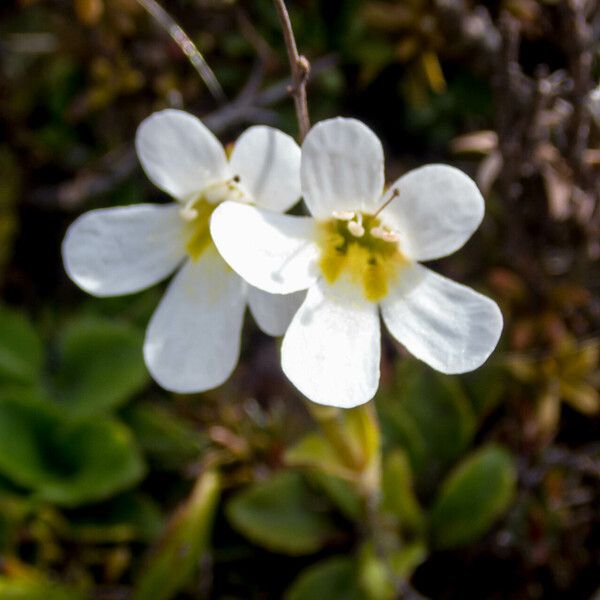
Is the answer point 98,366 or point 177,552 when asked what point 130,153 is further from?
point 177,552

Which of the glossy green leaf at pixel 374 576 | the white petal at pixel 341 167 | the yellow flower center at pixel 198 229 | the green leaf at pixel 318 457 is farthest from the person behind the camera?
the glossy green leaf at pixel 374 576

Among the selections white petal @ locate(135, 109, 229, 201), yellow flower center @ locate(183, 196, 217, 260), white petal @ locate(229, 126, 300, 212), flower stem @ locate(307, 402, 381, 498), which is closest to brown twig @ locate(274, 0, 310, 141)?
white petal @ locate(229, 126, 300, 212)

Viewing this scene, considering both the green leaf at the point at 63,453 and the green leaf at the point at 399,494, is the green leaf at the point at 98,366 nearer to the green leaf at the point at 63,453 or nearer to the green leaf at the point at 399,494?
the green leaf at the point at 63,453

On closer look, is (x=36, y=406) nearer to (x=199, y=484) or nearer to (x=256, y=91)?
(x=199, y=484)

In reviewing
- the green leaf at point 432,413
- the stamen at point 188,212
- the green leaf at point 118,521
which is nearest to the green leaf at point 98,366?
the green leaf at point 118,521

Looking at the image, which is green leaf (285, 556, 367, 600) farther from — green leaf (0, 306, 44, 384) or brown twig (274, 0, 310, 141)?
brown twig (274, 0, 310, 141)

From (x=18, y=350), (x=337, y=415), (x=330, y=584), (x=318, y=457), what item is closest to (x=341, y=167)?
(x=337, y=415)

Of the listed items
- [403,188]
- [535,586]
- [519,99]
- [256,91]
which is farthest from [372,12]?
[535,586]
